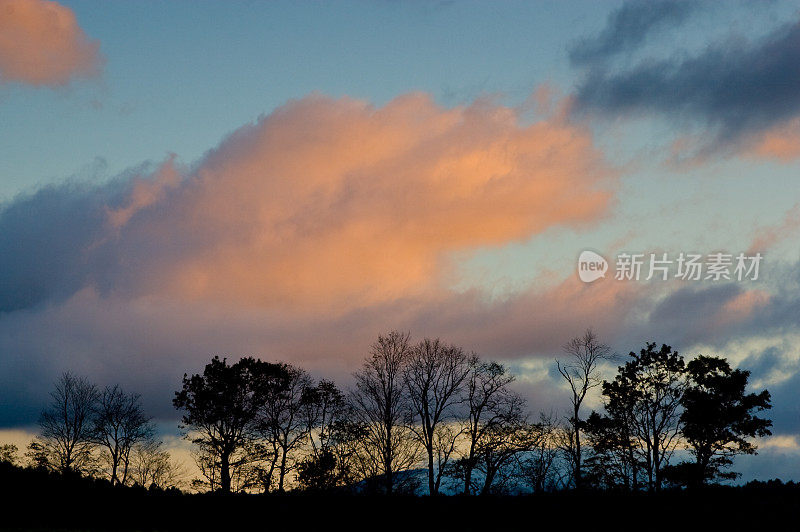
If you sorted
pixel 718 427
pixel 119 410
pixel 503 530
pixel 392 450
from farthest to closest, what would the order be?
pixel 119 410
pixel 392 450
pixel 718 427
pixel 503 530

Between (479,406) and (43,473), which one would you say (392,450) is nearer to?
(479,406)

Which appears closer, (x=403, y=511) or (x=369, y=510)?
(x=403, y=511)

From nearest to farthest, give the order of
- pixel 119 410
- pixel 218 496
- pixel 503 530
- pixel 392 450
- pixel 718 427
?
pixel 503 530 < pixel 218 496 < pixel 718 427 < pixel 392 450 < pixel 119 410

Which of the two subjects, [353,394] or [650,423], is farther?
[353,394]

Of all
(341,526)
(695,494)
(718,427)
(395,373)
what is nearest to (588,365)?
(718,427)

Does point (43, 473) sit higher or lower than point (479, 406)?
lower

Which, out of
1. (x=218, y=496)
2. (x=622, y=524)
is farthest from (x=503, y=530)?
(x=218, y=496)

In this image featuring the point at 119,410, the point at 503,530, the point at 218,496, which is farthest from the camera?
the point at 119,410

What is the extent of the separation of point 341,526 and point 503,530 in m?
8.83

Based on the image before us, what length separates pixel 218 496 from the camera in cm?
4359

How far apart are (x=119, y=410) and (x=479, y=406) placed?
118 ft

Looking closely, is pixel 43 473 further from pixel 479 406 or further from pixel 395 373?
pixel 479 406

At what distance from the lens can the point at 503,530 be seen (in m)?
39.5

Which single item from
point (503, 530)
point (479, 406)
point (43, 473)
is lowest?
point (503, 530)
